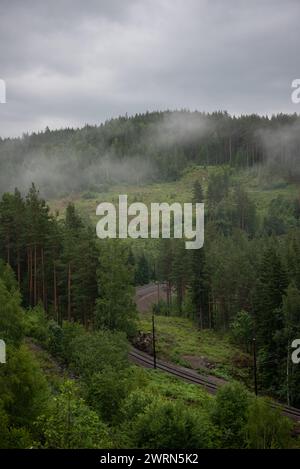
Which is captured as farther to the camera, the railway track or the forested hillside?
the railway track

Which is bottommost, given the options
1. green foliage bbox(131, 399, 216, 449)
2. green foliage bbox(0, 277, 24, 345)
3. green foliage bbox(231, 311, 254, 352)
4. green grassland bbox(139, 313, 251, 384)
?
green grassland bbox(139, 313, 251, 384)

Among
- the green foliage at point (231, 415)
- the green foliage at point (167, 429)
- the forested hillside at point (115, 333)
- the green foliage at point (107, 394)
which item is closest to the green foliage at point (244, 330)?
the forested hillside at point (115, 333)

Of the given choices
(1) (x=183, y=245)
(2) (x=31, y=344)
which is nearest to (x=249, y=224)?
(1) (x=183, y=245)

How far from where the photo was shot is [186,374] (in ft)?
180

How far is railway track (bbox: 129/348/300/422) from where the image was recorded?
47812mm

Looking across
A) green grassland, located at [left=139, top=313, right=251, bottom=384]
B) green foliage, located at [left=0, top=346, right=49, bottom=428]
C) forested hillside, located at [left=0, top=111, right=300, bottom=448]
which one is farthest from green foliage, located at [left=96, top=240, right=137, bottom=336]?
green foliage, located at [left=0, top=346, right=49, bottom=428]

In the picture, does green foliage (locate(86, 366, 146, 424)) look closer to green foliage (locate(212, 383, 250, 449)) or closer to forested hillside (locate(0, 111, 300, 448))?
forested hillside (locate(0, 111, 300, 448))

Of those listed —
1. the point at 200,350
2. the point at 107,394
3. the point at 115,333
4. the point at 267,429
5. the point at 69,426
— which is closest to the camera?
the point at 69,426

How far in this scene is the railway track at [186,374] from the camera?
47812mm

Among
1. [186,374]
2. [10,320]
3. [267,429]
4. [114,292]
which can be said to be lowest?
[186,374]


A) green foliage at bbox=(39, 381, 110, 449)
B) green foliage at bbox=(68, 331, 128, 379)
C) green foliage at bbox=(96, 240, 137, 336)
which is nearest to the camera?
green foliage at bbox=(39, 381, 110, 449)

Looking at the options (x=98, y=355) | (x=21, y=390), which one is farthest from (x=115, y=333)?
(x=21, y=390)

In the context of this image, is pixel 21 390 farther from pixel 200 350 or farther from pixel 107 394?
pixel 200 350
